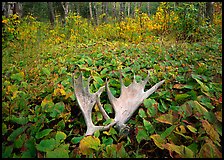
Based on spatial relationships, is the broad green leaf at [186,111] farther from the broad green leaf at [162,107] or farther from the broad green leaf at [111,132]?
the broad green leaf at [111,132]

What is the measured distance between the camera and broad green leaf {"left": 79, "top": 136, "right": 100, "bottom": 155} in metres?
1.62

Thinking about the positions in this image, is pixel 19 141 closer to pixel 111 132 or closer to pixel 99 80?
pixel 111 132

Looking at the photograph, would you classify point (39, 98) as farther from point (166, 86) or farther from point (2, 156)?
point (166, 86)

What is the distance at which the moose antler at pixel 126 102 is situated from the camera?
6.67 ft

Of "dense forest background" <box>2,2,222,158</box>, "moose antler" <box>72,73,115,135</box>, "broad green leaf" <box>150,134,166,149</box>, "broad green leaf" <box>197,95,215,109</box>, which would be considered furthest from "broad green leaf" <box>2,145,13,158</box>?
"broad green leaf" <box>197,95,215,109</box>

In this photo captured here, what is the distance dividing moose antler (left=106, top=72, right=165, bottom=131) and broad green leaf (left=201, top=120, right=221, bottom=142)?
2.18ft

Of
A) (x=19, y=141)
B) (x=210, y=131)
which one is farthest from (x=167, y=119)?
(x=19, y=141)

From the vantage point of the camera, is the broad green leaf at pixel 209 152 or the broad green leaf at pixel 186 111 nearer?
the broad green leaf at pixel 209 152

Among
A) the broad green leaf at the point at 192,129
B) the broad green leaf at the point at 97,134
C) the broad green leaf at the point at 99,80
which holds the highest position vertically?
the broad green leaf at the point at 99,80

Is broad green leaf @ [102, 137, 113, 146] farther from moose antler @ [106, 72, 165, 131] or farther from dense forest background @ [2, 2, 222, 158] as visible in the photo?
moose antler @ [106, 72, 165, 131]

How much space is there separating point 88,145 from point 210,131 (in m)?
0.98

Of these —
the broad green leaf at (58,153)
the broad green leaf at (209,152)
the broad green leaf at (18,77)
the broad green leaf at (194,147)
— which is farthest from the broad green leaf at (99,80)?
the broad green leaf at (209,152)

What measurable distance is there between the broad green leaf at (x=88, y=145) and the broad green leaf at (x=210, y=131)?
88cm

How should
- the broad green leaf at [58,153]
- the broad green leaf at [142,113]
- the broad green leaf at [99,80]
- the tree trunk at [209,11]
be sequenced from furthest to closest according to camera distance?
the tree trunk at [209,11], the broad green leaf at [99,80], the broad green leaf at [142,113], the broad green leaf at [58,153]
